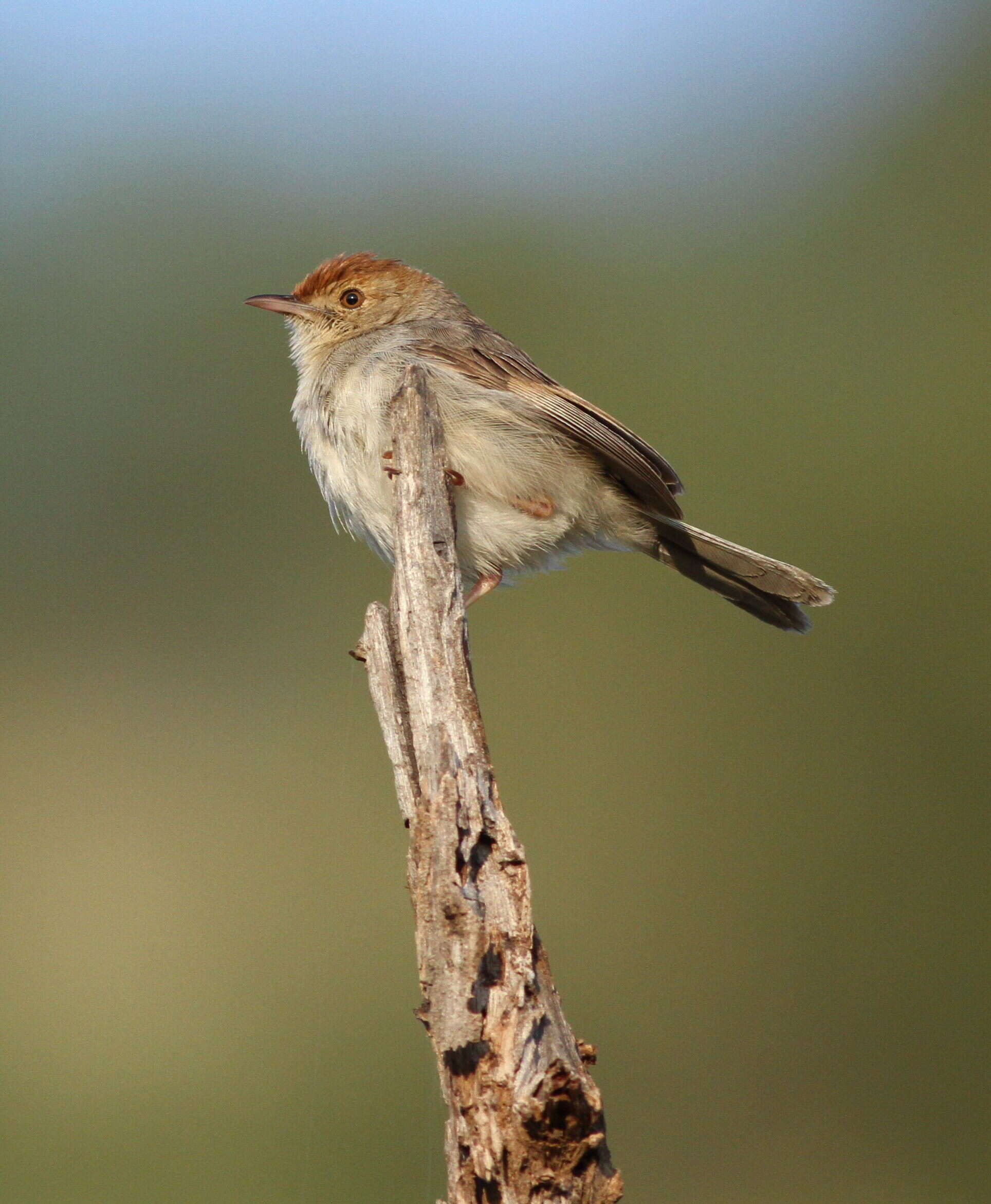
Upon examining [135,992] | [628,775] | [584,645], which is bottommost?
[135,992]

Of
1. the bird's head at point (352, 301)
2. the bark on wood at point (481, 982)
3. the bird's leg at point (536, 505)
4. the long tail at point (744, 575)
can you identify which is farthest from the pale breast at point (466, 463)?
the bark on wood at point (481, 982)

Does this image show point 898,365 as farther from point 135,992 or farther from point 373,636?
point 373,636

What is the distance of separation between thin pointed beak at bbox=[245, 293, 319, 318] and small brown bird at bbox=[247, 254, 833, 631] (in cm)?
21

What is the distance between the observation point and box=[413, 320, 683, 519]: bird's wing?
14.8 feet

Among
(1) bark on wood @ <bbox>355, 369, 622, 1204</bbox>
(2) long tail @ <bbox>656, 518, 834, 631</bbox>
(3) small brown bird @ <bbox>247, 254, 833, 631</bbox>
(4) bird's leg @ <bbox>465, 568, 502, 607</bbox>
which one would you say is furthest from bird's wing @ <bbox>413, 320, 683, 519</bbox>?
(1) bark on wood @ <bbox>355, 369, 622, 1204</bbox>

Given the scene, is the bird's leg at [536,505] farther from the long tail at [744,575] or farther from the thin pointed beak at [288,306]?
the thin pointed beak at [288,306]

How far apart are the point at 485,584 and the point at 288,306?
154cm

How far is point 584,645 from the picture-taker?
11.6m

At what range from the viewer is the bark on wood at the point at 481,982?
2533 millimetres

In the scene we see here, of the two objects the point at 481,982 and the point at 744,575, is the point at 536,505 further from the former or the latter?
the point at 481,982

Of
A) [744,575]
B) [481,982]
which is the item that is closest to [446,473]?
[744,575]

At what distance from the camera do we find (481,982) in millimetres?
2643

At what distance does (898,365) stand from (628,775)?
5.22 m

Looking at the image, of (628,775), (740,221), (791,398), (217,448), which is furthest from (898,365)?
(217,448)
